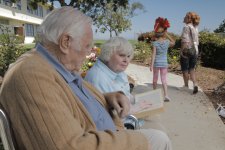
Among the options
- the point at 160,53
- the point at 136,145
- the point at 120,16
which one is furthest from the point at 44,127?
the point at 120,16

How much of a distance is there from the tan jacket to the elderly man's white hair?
193 mm

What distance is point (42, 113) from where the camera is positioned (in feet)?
5.44

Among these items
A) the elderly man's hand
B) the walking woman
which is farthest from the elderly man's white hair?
the walking woman

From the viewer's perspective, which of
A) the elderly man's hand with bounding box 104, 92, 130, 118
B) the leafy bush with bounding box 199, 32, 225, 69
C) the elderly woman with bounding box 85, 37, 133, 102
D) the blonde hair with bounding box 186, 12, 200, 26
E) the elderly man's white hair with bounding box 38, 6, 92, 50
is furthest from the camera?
the leafy bush with bounding box 199, 32, 225, 69

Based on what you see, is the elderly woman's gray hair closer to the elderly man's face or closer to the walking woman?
the elderly man's face

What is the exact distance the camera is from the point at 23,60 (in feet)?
6.07

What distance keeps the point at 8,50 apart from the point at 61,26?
5659mm

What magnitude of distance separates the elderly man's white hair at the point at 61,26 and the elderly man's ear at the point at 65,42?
0.02 m

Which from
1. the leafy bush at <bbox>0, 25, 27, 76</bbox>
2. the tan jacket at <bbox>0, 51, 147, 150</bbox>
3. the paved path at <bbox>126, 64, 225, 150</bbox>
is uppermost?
the tan jacket at <bbox>0, 51, 147, 150</bbox>

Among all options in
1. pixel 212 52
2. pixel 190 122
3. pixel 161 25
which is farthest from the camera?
pixel 212 52

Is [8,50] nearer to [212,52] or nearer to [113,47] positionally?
[113,47]

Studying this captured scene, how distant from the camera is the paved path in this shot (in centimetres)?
461

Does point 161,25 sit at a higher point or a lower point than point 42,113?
higher

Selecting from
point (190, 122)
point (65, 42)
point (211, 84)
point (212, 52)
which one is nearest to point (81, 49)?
point (65, 42)
